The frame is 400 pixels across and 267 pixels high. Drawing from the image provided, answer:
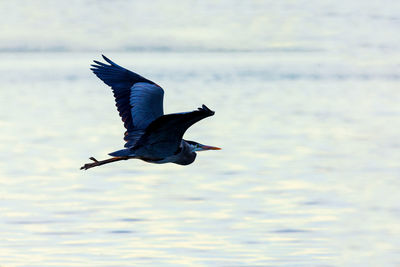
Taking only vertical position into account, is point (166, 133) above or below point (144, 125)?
below

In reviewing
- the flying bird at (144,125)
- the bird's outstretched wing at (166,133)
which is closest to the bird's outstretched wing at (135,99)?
the flying bird at (144,125)

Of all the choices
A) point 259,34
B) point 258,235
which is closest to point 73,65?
point 259,34

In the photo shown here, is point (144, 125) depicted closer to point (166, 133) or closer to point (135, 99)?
point (135, 99)

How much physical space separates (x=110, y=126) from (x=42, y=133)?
133 cm

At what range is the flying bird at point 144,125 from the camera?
10203 millimetres

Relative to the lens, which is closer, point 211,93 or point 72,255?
point 72,255

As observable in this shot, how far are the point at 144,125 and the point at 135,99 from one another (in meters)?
0.28

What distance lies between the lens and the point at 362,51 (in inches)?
1662

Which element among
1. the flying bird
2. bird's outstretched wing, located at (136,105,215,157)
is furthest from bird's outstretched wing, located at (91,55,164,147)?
bird's outstretched wing, located at (136,105,215,157)

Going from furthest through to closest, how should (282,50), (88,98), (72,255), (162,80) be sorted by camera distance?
(282,50)
(162,80)
(88,98)
(72,255)

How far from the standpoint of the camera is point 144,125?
35.2ft

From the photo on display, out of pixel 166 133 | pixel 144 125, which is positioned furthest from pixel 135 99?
pixel 166 133

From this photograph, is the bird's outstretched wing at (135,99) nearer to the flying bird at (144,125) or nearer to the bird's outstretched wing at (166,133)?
the flying bird at (144,125)

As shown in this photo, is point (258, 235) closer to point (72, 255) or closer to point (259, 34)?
point (72, 255)
